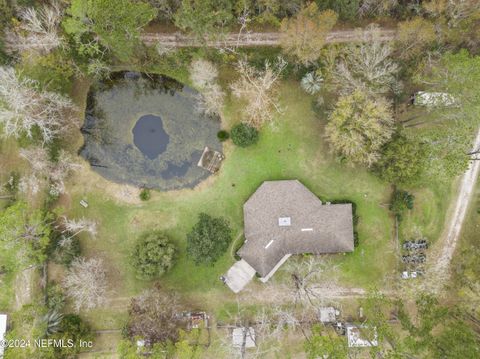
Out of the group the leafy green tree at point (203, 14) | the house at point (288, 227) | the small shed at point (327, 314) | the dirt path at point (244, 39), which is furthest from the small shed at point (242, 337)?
the dirt path at point (244, 39)

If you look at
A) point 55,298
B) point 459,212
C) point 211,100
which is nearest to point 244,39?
point 211,100

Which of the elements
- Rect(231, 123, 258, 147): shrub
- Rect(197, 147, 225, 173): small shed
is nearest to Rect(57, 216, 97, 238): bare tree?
Rect(197, 147, 225, 173): small shed

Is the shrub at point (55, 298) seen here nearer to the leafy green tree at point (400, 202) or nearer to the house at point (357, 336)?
the house at point (357, 336)

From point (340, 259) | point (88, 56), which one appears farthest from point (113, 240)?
point (340, 259)

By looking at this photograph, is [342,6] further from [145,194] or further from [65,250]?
[65,250]

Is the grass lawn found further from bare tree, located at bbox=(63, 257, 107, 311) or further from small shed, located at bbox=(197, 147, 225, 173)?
bare tree, located at bbox=(63, 257, 107, 311)

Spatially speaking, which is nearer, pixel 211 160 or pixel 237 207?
pixel 237 207
